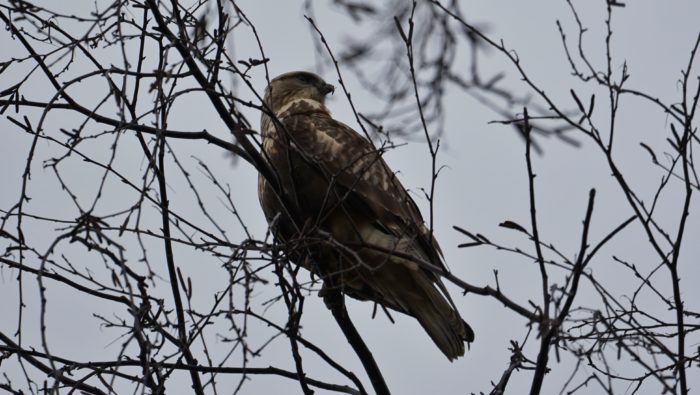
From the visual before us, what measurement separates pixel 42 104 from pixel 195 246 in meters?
0.83

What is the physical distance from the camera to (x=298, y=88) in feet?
21.9

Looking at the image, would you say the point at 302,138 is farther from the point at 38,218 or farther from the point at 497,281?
the point at 497,281

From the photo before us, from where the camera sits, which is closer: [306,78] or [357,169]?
[357,169]

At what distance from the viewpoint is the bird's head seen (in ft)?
21.7

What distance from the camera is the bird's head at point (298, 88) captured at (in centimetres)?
661

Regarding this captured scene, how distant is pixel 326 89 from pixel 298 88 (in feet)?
0.72

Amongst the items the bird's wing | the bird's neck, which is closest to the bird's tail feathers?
the bird's wing

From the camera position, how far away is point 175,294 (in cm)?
380

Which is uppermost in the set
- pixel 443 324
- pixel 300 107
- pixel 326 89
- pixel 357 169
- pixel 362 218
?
pixel 326 89

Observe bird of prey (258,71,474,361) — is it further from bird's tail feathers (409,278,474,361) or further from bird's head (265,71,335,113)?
bird's head (265,71,335,113)

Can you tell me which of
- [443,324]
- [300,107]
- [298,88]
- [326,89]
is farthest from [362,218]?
[298,88]

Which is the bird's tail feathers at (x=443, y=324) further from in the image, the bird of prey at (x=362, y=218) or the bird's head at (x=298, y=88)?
the bird's head at (x=298, y=88)

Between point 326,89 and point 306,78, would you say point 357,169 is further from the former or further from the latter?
point 306,78

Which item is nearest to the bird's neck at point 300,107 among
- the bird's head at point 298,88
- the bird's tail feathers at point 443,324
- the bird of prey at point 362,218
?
the bird's head at point 298,88
